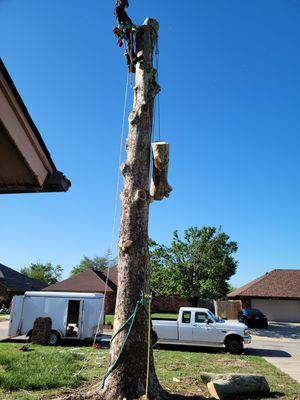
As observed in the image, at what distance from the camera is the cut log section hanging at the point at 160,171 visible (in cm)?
665

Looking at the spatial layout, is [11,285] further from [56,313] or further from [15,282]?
[56,313]

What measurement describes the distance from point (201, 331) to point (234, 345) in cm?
144

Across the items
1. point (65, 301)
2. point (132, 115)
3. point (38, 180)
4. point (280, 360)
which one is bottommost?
point (280, 360)

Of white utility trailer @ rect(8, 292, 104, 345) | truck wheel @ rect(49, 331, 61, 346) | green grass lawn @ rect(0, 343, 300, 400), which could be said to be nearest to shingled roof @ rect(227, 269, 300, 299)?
white utility trailer @ rect(8, 292, 104, 345)

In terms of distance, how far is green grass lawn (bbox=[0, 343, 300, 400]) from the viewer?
7.31 m

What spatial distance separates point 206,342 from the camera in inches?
607

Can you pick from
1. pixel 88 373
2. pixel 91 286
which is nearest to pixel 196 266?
pixel 91 286

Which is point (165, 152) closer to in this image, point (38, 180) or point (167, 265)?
point (38, 180)

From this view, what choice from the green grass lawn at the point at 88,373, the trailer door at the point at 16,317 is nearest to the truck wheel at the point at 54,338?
the trailer door at the point at 16,317

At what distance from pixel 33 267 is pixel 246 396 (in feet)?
291

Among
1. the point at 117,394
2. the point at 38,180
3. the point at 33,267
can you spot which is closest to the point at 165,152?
the point at 38,180

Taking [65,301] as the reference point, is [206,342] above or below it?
below

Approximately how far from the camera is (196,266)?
Result: 28.7 m

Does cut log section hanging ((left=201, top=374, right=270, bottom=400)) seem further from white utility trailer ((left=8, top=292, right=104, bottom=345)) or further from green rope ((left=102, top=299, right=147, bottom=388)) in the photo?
white utility trailer ((left=8, top=292, right=104, bottom=345))
